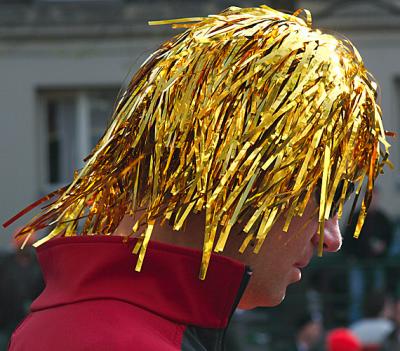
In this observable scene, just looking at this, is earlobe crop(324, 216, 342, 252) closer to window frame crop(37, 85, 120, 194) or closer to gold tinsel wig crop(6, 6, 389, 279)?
gold tinsel wig crop(6, 6, 389, 279)

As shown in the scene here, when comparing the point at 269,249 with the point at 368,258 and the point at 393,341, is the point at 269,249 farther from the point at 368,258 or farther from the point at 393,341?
the point at 368,258

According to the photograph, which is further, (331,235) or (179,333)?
(331,235)

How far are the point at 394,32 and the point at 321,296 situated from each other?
221 inches

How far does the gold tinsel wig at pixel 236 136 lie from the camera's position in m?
1.94

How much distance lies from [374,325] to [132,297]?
287 inches

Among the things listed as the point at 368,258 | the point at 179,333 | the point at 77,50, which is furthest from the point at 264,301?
the point at 77,50

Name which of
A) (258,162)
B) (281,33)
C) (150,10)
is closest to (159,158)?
(258,162)

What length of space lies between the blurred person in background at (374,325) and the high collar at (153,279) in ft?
22.3

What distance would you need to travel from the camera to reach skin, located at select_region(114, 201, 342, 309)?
1.96 m

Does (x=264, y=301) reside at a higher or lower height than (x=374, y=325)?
higher

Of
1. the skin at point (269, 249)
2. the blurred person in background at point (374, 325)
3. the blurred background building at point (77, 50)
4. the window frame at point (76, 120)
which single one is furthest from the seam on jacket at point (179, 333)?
the window frame at point (76, 120)

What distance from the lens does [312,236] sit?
2068 millimetres

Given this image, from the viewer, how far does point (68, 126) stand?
1648 centimetres

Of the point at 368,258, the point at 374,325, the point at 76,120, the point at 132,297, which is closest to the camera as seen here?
the point at 132,297
